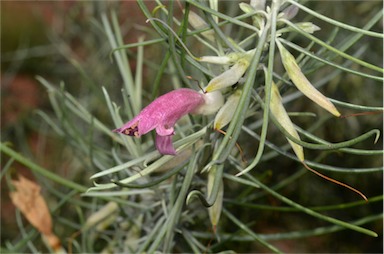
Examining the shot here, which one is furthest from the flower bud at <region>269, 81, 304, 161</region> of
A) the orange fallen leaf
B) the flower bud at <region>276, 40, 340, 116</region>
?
the orange fallen leaf

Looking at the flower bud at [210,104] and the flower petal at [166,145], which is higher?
the flower bud at [210,104]

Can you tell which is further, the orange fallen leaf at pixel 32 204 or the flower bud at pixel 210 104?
the orange fallen leaf at pixel 32 204

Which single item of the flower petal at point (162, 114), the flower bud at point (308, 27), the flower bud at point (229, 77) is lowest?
the flower petal at point (162, 114)

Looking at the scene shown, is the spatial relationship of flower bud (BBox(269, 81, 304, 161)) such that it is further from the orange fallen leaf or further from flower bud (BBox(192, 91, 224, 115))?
the orange fallen leaf

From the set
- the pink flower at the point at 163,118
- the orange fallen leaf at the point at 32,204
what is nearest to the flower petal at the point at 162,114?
the pink flower at the point at 163,118

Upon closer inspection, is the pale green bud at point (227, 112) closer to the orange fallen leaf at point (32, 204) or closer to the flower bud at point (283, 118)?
the flower bud at point (283, 118)

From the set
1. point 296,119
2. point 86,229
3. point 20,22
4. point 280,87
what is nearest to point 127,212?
point 86,229

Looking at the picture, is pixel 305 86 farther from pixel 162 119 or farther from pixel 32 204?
pixel 32 204

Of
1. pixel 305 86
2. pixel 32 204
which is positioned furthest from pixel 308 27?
pixel 32 204
